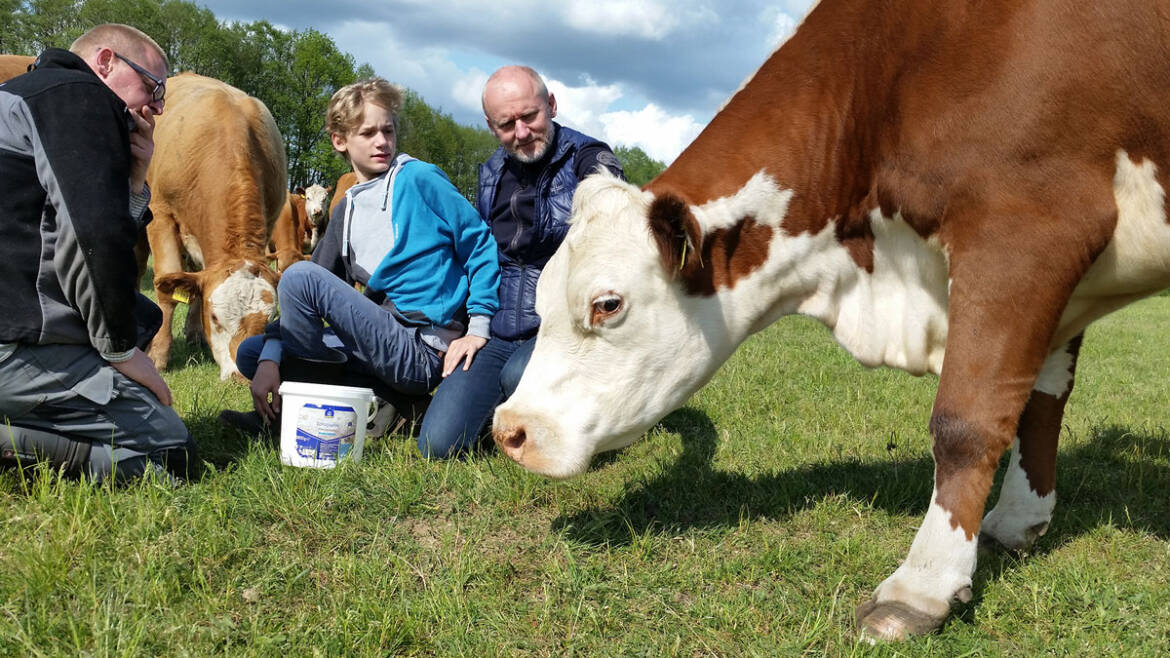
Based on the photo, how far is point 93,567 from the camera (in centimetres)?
279

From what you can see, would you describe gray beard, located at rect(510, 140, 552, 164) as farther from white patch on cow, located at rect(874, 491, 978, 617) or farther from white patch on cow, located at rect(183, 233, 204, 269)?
white patch on cow, located at rect(183, 233, 204, 269)

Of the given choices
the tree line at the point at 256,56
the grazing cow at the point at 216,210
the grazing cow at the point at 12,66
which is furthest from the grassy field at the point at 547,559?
the tree line at the point at 256,56

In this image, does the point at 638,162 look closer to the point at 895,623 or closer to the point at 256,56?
the point at 256,56

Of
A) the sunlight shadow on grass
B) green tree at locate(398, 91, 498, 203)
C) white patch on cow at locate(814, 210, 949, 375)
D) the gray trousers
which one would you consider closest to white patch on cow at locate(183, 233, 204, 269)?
the gray trousers

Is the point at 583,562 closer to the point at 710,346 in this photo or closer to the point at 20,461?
the point at 710,346

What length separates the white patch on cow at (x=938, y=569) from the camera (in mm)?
2730

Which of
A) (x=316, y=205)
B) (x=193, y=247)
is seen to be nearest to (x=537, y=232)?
(x=193, y=247)

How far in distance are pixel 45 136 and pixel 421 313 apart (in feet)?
6.63

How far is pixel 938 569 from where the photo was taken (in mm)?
2746

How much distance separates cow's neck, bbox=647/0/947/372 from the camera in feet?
10.3

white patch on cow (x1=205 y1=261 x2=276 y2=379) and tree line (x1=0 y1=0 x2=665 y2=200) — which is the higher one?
tree line (x1=0 y1=0 x2=665 y2=200)

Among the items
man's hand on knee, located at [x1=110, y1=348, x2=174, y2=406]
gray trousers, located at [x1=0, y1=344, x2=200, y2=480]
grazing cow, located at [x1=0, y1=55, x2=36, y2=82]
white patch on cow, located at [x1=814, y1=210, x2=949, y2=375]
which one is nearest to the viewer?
white patch on cow, located at [x1=814, y1=210, x2=949, y2=375]

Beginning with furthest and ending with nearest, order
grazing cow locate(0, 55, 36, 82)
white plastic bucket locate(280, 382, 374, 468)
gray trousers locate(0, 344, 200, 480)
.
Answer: grazing cow locate(0, 55, 36, 82)
white plastic bucket locate(280, 382, 374, 468)
gray trousers locate(0, 344, 200, 480)

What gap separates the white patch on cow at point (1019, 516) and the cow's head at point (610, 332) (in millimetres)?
1414
